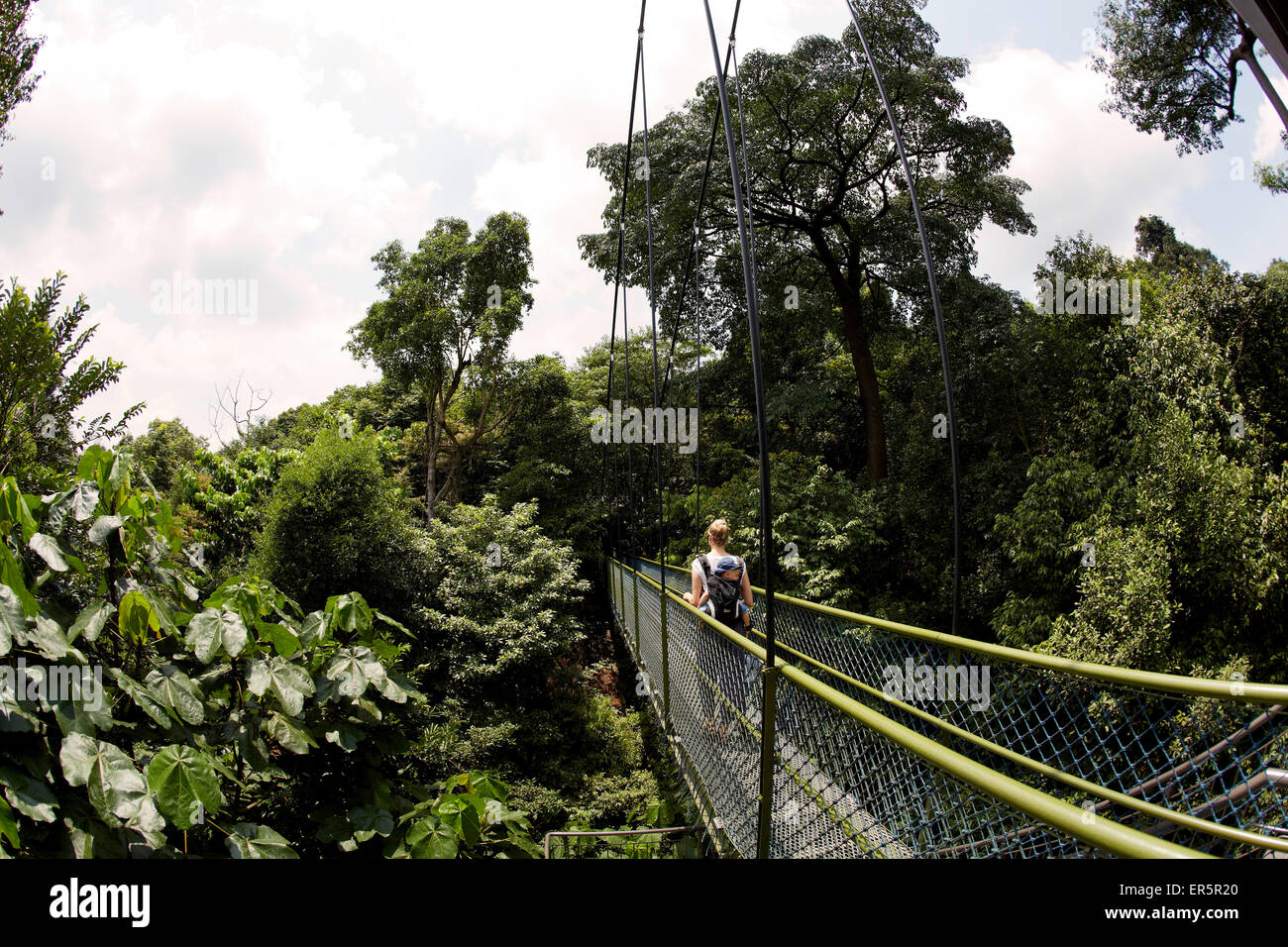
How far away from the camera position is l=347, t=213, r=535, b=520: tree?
13.6m

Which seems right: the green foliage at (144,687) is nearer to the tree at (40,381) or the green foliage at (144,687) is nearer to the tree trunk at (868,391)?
the tree at (40,381)

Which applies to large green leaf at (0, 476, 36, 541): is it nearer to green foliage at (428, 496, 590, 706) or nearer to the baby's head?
the baby's head

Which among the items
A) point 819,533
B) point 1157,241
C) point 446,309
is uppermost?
point 1157,241

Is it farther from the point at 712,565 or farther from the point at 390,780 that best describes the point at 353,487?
the point at 390,780

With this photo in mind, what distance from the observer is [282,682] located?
147 centimetres

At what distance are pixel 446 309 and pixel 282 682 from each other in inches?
519

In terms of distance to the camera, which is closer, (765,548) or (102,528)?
(102,528)

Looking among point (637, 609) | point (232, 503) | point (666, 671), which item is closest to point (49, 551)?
point (666, 671)

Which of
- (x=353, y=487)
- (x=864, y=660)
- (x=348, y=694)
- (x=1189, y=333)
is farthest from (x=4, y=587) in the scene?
(x=1189, y=333)

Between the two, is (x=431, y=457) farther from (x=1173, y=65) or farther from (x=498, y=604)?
(x=1173, y=65)

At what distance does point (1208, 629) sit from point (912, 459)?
14.2 feet

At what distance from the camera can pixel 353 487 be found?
8.77m

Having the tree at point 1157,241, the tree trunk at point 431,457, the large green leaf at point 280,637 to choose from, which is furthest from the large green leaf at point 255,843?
the tree at point 1157,241

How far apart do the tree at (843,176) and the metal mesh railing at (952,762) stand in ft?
27.4
